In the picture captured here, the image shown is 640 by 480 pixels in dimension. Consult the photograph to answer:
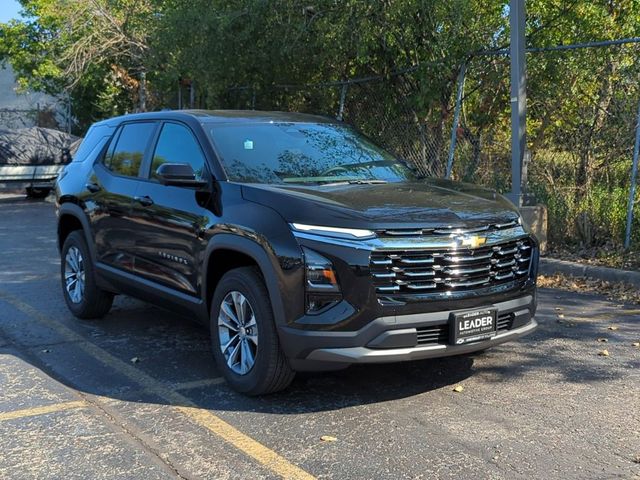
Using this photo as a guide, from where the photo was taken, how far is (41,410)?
4.54 meters

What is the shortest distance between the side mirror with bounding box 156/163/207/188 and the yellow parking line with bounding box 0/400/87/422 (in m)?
1.55

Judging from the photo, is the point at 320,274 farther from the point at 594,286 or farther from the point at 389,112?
the point at 389,112

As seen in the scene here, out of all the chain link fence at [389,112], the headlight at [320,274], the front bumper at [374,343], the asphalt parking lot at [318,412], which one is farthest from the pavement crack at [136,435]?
the chain link fence at [389,112]

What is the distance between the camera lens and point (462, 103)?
10.4 meters

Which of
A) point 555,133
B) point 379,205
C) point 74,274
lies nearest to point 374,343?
point 379,205

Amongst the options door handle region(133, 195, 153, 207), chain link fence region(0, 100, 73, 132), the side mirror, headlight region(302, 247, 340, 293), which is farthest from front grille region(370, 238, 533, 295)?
chain link fence region(0, 100, 73, 132)

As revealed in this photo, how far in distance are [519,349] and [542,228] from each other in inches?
143

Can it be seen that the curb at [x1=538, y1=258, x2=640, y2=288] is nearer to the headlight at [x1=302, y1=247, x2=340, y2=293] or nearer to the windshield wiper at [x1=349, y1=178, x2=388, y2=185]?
the windshield wiper at [x1=349, y1=178, x2=388, y2=185]

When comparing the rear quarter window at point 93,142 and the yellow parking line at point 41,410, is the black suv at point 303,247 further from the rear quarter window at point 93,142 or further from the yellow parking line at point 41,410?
the yellow parking line at point 41,410

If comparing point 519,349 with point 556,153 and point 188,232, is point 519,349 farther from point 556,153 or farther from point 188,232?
point 556,153

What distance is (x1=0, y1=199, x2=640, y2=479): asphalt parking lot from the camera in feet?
12.3

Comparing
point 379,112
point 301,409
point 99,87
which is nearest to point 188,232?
point 301,409

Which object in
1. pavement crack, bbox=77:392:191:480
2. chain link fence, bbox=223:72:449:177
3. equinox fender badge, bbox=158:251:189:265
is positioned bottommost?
pavement crack, bbox=77:392:191:480

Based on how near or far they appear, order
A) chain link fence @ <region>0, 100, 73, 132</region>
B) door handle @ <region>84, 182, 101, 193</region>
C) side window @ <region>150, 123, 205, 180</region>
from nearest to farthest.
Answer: side window @ <region>150, 123, 205, 180</region> → door handle @ <region>84, 182, 101, 193</region> → chain link fence @ <region>0, 100, 73, 132</region>
